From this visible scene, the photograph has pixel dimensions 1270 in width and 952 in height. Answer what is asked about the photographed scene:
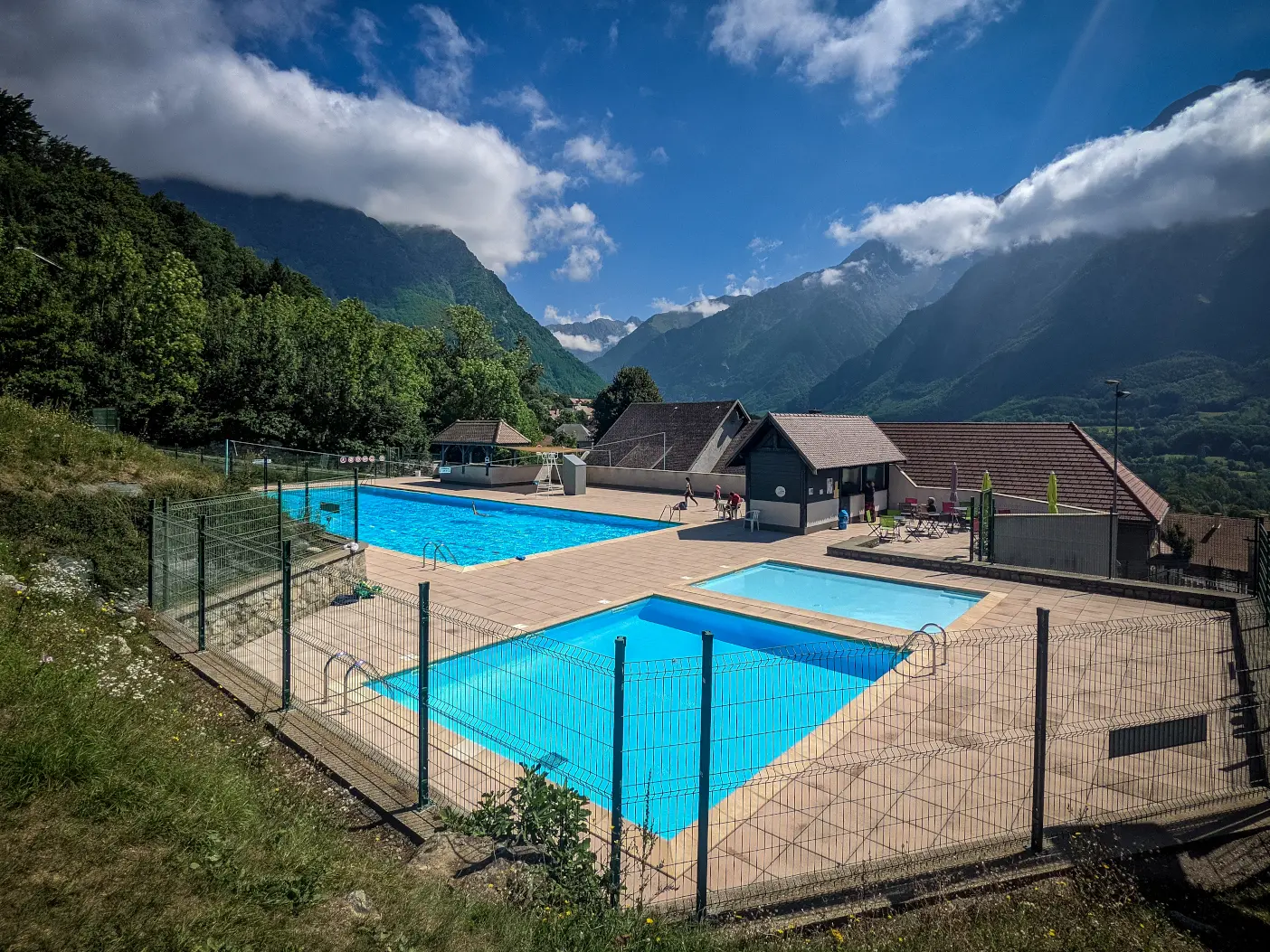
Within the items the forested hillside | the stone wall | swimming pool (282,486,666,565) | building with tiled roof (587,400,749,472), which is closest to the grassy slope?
the stone wall

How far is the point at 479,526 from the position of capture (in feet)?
78.4

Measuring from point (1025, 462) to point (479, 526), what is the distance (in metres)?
18.5

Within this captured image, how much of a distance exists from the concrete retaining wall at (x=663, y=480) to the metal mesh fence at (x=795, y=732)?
17407 mm

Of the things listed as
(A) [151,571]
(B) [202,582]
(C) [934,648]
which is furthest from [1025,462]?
(A) [151,571]

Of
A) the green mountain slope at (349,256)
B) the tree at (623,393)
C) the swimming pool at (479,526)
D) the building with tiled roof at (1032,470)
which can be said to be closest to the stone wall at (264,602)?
the swimming pool at (479,526)

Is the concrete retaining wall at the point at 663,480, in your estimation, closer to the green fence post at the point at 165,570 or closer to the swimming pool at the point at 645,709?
the swimming pool at the point at 645,709

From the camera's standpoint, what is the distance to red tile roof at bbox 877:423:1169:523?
18812mm

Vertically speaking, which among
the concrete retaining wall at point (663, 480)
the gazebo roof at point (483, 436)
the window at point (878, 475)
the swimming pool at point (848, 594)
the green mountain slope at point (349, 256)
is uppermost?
the green mountain slope at point (349, 256)

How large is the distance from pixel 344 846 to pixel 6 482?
9.32m

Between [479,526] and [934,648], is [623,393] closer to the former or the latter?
[479,526]

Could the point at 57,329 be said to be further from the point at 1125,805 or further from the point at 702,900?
→ the point at 1125,805

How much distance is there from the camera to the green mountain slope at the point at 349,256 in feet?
573

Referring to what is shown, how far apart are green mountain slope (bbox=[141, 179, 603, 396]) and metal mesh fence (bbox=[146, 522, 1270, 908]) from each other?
16037 cm

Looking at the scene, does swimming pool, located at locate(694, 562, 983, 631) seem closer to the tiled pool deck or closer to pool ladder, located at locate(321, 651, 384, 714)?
the tiled pool deck
